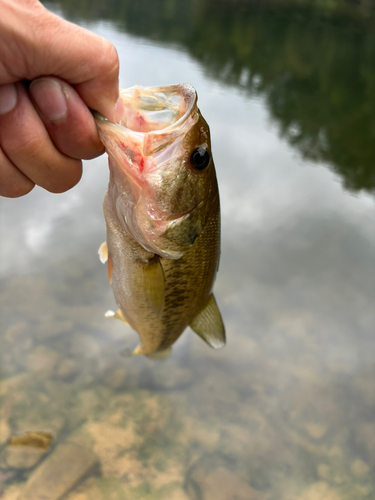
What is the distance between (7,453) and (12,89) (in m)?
3.24

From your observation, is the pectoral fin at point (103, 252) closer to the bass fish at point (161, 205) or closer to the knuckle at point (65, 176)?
the bass fish at point (161, 205)

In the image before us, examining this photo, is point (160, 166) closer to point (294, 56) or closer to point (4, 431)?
point (4, 431)

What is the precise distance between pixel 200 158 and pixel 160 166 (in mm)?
167

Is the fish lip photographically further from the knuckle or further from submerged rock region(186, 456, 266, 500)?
submerged rock region(186, 456, 266, 500)

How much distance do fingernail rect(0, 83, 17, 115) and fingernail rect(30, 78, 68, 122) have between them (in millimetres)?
58

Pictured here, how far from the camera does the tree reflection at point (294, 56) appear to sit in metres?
11.2

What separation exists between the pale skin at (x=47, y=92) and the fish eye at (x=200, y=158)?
34cm

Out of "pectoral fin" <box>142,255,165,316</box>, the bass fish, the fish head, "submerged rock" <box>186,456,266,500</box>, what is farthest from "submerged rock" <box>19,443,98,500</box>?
the fish head

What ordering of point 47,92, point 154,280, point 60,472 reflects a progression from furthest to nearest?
point 60,472 → point 154,280 → point 47,92

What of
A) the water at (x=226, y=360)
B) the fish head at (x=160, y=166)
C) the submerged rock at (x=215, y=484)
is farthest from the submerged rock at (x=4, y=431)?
the fish head at (x=160, y=166)

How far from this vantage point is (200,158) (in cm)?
157

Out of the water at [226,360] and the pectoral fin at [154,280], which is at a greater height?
the pectoral fin at [154,280]

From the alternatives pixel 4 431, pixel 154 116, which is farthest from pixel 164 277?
pixel 4 431

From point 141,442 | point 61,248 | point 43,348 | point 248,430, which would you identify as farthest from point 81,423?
point 61,248
